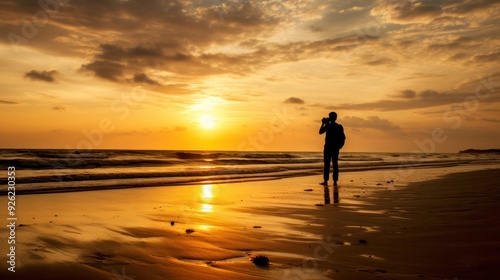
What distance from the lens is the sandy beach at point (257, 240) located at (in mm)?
3850

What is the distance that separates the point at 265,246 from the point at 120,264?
185 cm

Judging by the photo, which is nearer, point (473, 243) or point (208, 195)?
point (473, 243)

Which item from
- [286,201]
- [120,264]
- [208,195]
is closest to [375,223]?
[286,201]

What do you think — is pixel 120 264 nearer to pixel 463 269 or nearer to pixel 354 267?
pixel 354 267

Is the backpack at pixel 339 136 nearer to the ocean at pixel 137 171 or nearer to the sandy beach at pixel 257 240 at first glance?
the ocean at pixel 137 171

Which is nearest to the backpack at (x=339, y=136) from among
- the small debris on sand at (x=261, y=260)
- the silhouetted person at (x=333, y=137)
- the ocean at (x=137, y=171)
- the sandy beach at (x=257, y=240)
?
the silhouetted person at (x=333, y=137)

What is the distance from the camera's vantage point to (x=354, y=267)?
13.1 ft

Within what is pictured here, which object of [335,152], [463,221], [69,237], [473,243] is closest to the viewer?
[473,243]

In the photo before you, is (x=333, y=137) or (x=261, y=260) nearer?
(x=261, y=260)

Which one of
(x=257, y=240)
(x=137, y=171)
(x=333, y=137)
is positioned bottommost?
(x=257, y=240)

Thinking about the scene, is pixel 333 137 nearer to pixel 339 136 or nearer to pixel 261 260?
pixel 339 136

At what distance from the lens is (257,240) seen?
17.6 feet

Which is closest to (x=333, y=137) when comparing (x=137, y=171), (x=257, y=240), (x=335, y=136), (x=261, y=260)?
(x=335, y=136)

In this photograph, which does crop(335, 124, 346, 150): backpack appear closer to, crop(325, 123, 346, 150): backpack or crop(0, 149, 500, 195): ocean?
crop(325, 123, 346, 150): backpack
